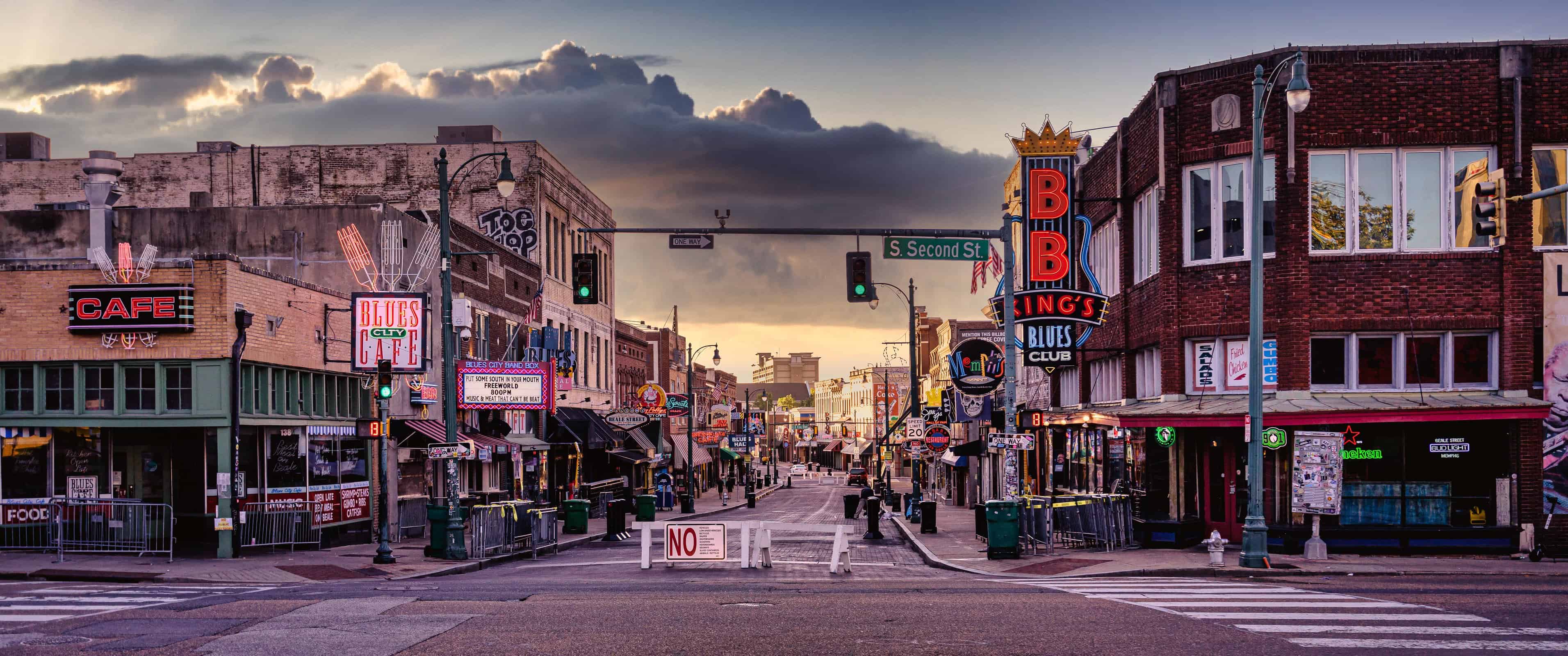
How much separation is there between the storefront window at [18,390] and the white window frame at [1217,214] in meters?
23.8

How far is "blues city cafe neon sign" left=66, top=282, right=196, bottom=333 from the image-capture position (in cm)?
2488

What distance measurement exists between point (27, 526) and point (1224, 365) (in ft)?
80.2

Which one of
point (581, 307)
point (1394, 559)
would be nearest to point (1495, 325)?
point (1394, 559)

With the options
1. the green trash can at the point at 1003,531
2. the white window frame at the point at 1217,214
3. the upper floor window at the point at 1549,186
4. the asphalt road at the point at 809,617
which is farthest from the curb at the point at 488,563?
the upper floor window at the point at 1549,186

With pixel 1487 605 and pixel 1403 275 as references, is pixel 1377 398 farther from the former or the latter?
pixel 1487 605

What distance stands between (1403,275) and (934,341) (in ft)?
291

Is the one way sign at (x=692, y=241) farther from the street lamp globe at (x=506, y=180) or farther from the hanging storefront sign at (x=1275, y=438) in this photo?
the hanging storefront sign at (x=1275, y=438)

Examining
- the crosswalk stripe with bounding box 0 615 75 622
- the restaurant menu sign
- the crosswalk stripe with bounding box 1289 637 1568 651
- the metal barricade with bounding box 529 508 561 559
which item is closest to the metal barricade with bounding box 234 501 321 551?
the metal barricade with bounding box 529 508 561 559

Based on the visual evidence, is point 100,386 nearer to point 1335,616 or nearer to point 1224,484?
point 1335,616

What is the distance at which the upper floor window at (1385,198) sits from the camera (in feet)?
86.6

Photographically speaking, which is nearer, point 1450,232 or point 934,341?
point 1450,232

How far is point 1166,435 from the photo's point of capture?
91.2ft

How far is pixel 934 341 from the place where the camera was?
115 m

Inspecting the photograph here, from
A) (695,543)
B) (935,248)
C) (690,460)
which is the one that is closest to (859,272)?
(935,248)
